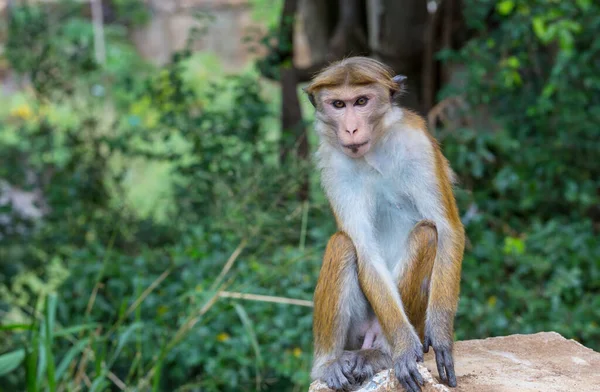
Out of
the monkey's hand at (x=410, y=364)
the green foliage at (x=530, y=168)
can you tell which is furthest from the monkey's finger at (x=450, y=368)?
the green foliage at (x=530, y=168)

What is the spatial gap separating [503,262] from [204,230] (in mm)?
2360

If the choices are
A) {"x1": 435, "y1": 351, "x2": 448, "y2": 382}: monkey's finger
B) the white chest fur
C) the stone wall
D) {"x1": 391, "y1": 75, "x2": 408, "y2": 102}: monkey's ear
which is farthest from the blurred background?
the stone wall

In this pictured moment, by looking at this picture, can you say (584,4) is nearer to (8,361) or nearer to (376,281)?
(376,281)

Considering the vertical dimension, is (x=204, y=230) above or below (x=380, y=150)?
below

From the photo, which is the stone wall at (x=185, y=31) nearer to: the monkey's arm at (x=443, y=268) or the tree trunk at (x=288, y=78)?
the tree trunk at (x=288, y=78)

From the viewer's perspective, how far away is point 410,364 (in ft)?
12.3

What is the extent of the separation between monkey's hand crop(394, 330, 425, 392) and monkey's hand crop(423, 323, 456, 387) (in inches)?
2.3

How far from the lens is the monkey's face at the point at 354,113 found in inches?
157

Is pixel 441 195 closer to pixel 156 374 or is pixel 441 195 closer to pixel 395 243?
pixel 395 243

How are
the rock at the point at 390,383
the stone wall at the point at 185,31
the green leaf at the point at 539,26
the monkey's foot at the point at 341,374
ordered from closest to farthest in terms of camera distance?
the rock at the point at 390,383
the monkey's foot at the point at 341,374
the green leaf at the point at 539,26
the stone wall at the point at 185,31

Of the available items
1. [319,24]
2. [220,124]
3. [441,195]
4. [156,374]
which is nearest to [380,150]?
[441,195]

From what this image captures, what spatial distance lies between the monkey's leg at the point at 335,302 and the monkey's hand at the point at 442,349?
16.6 inches

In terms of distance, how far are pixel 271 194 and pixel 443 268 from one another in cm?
181

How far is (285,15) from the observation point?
8.09 metres
